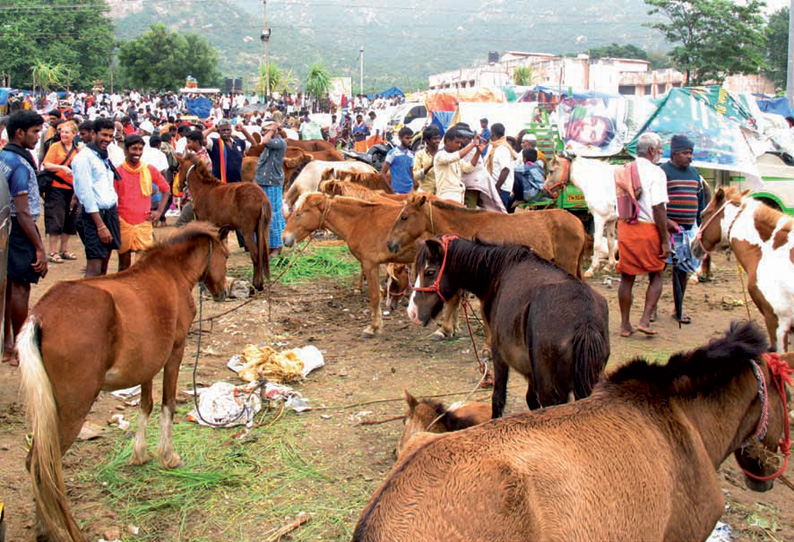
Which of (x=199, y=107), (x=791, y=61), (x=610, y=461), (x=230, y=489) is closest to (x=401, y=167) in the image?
(x=230, y=489)

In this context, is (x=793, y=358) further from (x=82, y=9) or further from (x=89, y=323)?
(x=82, y=9)

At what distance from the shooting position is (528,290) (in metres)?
4.69

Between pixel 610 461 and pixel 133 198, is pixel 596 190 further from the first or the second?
pixel 610 461

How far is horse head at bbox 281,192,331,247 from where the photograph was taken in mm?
8953

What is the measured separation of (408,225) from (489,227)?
36.2 inches

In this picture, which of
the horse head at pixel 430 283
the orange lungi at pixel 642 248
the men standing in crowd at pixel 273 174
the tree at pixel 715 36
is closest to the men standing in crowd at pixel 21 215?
the horse head at pixel 430 283

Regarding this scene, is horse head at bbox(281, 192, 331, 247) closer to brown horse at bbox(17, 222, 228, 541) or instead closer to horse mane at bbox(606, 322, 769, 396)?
brown horse at bbox(17, 222, 228, 541)

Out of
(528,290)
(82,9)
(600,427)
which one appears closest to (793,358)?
(600,427)

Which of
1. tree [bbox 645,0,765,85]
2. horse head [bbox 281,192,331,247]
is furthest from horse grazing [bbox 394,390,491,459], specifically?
tree [bbox 645,0,765,85]

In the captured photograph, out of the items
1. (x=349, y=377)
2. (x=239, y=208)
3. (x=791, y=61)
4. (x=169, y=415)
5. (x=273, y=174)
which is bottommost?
(x=349, y=377)

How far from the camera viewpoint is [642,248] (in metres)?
7.65

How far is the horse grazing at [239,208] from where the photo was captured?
33.0 feet

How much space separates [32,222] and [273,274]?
5.08m

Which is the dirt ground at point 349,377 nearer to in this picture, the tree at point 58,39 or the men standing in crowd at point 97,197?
the men standing in crowd at point 97,197
